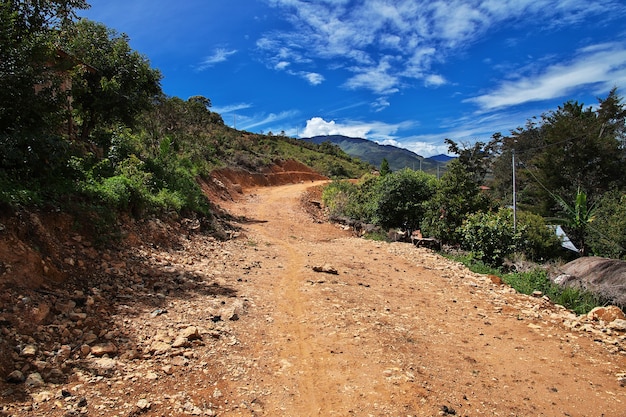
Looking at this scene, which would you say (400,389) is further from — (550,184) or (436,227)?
(550,184)

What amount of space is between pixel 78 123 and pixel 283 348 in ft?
32.9

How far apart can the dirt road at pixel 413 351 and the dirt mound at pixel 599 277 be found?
122cm

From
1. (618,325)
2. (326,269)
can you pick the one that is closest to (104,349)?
(326,269)

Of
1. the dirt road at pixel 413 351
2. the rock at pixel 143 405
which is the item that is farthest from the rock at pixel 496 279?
the rock at pixel 143 405

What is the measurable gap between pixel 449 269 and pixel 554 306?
2868mm

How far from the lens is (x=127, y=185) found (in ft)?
26.6

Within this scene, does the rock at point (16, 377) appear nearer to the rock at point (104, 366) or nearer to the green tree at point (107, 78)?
the rock at point (104, 366)

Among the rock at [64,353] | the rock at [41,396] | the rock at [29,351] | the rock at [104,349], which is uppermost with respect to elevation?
the rock at [29,351]

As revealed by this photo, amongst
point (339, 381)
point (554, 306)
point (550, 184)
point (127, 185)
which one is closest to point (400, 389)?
point (339, 381)

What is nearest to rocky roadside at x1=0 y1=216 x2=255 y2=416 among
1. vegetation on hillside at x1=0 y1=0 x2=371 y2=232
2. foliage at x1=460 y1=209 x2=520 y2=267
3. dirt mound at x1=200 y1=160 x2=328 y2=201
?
vegetation on hillside at x1=0 y1=0 x2=371 y2=232

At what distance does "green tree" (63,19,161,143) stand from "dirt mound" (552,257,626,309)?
11.7 meters

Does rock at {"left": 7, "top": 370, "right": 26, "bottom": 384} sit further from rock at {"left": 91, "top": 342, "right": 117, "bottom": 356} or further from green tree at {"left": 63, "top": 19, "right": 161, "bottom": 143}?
green tree at {"left": 63, "top": 19, "right": 161, "bottom": 143}

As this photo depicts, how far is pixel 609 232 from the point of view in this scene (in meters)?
13.5

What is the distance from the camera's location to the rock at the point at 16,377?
119 inches
